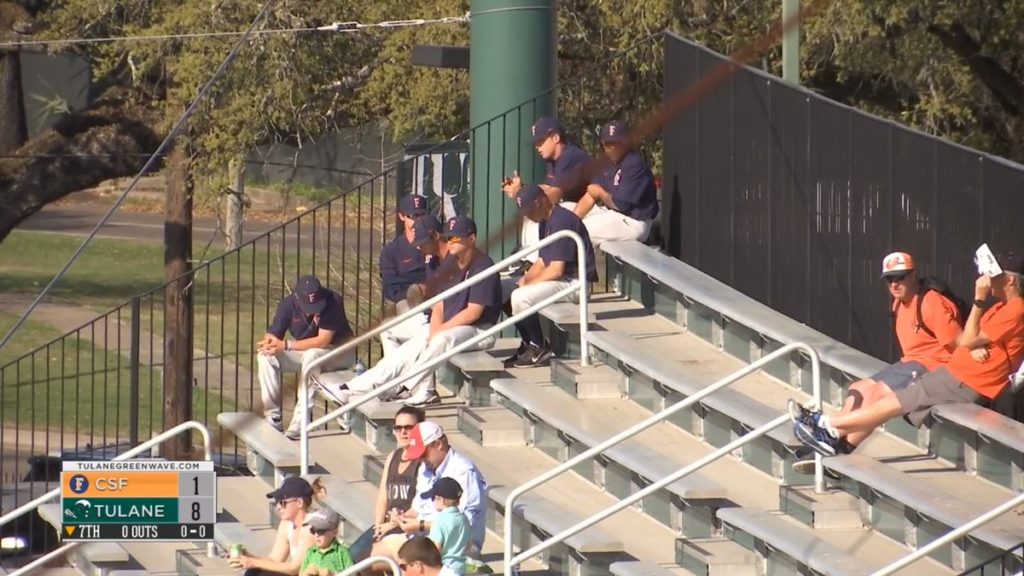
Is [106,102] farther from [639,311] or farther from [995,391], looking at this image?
[995,391]

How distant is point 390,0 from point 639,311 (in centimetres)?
809

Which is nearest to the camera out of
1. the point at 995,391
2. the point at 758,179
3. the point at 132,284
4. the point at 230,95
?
the point at 995,391

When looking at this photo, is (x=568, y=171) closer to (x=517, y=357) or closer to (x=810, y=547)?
(x=517, y=357)

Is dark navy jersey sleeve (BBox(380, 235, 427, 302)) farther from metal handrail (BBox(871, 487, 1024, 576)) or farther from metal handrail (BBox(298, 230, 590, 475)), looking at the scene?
metal handrail (BBox(871, 487, 1024, 576))

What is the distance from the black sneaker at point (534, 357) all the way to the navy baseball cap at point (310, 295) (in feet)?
4.30

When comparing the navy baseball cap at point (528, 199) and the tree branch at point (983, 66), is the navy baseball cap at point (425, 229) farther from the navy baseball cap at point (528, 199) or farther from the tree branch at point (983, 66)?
the tree branch at point (983, 66)

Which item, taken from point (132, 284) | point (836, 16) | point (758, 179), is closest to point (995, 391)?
point (758, 179)

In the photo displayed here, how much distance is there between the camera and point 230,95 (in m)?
20.2

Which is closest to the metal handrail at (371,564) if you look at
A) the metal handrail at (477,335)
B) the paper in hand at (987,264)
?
the metal handrail at (477,335)

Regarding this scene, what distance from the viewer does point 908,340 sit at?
404 inches

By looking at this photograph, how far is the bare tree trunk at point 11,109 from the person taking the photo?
23500 mm

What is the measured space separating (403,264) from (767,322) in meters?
2.64
